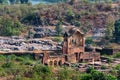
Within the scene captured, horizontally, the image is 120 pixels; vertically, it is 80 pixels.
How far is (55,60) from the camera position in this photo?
43.8 metres

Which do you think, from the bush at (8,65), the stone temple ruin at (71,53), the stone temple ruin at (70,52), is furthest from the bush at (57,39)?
the bush at (8,65)

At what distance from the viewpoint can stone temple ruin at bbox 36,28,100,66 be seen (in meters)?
44.0

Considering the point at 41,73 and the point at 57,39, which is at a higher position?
the point at 41,73

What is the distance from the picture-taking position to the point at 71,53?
45.5 m

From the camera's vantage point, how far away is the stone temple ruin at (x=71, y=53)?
44.0 metres

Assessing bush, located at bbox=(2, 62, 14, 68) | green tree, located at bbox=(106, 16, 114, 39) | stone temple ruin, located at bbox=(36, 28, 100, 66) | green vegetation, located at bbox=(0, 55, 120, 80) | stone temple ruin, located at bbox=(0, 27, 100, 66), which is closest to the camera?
green vegetation, located at bbox=(0, 55, 120, 80)

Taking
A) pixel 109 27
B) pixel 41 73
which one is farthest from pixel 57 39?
pixel 41 73

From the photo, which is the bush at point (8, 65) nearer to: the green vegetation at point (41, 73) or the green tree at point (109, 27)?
the green vegetation at point (41, 73)

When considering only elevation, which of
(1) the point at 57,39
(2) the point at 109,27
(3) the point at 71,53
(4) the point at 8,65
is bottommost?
(1) the point at 57,39

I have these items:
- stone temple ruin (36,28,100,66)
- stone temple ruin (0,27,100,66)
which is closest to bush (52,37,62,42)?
stone temple ruin (0,27,100,66)

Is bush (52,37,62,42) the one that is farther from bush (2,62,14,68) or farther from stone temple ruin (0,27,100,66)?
bush (2,62,14,68)

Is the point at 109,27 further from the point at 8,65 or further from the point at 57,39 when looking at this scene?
the point at 8,65

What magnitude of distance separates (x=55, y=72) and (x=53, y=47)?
527 inches

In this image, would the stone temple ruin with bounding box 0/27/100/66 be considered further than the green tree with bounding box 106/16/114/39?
No
